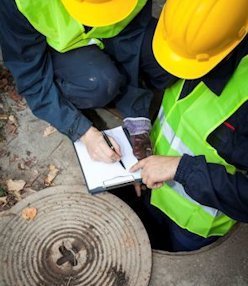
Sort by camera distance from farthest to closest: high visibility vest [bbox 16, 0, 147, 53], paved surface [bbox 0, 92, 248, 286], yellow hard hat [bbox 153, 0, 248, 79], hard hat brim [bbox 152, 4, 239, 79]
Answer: paved surface [bbox 0, 92, 248, 286] < high visibility vest [bbox 16, 0, 147, 53] < hard hat brim [bbox 152, 4, 239, 79] < yellow hard hat [bbox 153, 0, 248, 79]

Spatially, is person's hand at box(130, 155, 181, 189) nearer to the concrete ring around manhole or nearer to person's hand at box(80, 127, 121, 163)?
person's hand at box(80, 127, 121, 163)

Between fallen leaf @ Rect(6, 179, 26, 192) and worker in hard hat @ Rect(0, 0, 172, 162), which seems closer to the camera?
worker in hard hat @ Rect(0, 0, 172, 162)

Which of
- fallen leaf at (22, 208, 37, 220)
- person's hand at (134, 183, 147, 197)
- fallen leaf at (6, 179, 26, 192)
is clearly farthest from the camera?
person's hand at (134, 183, 147, 197)

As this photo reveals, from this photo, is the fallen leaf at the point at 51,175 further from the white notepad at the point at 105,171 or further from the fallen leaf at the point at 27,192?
the white notepad at the point at 105,171

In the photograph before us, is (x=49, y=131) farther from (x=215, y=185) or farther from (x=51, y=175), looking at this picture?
(x=215, y=185)

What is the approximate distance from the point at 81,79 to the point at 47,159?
0.50 m

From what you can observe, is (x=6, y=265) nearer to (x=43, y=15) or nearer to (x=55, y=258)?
(x=55, y=258)

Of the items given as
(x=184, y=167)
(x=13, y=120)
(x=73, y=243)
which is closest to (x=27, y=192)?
(x=73, y=243)

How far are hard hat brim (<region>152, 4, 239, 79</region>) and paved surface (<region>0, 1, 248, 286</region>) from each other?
95 centimetres

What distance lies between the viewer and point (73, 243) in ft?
7.45

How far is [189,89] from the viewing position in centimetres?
206

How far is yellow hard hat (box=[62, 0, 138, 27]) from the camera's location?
79.4 inches

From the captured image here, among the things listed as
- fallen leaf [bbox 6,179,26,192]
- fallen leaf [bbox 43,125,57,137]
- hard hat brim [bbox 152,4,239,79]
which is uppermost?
hard hat brim [bbox 152,4,239,79]

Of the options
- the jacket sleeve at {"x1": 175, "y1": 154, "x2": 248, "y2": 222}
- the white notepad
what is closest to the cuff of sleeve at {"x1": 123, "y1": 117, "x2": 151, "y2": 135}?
the white notepad
